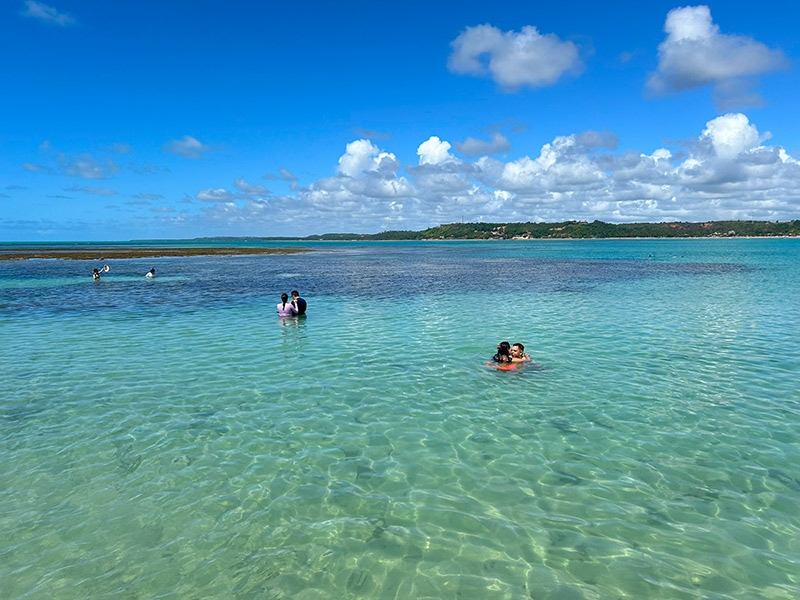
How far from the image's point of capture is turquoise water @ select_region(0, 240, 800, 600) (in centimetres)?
711

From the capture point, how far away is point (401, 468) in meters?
10.1

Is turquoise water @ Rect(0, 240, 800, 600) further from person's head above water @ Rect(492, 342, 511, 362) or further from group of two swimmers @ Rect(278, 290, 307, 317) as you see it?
group of two swimmers @ Rect(278, 290, 307, 317)

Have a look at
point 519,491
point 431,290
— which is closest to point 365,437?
point 519,491

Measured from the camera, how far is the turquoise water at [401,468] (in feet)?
23.3

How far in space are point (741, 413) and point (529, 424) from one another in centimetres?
592

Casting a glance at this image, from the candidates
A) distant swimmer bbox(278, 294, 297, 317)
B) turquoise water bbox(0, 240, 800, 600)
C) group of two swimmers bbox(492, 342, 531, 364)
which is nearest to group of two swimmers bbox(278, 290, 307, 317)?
distant swimmer bbox(278, 294, 297, 317)

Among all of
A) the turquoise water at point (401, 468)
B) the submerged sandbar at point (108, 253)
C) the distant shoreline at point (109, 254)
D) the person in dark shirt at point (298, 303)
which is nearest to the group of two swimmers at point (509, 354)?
the turquoise water at point (401, 468)

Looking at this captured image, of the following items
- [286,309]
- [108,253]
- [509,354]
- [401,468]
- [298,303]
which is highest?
[108,253]

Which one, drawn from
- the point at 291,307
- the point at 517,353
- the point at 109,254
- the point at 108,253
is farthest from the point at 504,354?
the point at 108,253

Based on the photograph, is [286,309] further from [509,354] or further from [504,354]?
[509,354]

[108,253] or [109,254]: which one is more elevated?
[108,253]

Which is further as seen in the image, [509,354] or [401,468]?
[509,354]

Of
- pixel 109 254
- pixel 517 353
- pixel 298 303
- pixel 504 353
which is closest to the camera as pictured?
pixel 504 353

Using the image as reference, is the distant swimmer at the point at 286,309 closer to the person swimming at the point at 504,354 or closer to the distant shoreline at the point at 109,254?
the person swimming at the point at 504,354
